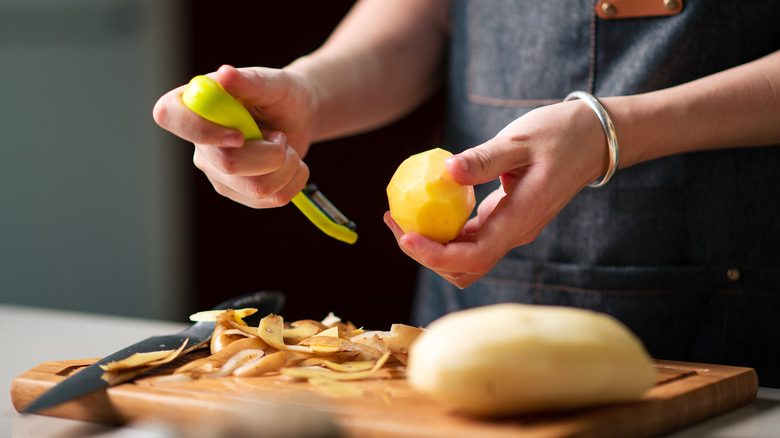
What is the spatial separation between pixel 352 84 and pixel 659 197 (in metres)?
0.54

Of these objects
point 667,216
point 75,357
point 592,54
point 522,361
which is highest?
point 592,54

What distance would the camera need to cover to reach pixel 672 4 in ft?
3.81

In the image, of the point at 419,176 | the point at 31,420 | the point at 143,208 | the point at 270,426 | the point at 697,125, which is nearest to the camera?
the point at 270,426

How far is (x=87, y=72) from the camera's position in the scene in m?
3.06

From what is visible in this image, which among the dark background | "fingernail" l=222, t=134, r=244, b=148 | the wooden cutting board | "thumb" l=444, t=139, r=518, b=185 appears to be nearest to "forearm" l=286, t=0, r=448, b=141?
"fingernail" l=222, t=134, r=244, b=148

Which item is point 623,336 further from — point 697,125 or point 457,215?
point 697,125

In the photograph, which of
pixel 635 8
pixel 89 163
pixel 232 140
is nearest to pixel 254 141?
pixel 232 140

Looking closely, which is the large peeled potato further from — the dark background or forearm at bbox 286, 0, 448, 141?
the dark background

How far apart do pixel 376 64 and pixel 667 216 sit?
1.85ft

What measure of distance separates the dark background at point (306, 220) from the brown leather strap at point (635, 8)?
121 cm

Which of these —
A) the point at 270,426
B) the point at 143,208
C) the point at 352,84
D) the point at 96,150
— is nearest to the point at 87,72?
the point at 96,150

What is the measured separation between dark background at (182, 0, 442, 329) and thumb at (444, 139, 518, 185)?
5.07 ft

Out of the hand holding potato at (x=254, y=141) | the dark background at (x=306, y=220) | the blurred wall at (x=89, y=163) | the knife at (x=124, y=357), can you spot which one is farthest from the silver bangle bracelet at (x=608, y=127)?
the blurred wall at (x=89, y=163)

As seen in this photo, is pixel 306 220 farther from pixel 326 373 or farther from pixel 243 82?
pixel 326 373
